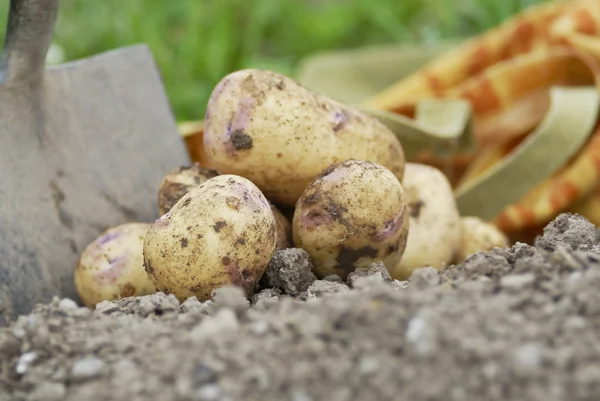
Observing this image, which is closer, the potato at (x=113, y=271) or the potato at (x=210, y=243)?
the potato at (x=210, y=243)

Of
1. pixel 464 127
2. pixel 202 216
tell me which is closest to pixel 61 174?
pixel 202 216

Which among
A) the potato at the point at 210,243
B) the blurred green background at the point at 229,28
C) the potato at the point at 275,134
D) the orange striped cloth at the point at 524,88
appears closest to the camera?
the potato at the point at 210,243

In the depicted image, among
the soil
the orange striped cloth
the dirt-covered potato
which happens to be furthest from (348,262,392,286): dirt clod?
the orange striped cloth

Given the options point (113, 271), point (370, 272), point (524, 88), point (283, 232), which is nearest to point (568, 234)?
point (370, 272)

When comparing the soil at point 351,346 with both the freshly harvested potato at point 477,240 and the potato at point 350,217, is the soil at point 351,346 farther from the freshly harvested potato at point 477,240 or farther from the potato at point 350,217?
the freshly harvested potato at point 477,240

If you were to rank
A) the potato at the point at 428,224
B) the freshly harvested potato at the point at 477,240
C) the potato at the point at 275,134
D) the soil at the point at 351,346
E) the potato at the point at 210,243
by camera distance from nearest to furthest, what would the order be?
the soil at the point at 351,346
the potato at the point at 210,243
the potato at the point at 275,134
the potato at the point at 428,224
the freshly harvested potato at the point at 477,240

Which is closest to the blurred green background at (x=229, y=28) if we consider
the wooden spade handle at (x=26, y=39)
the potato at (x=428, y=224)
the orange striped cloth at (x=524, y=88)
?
the orange striped cloth at (x=524, y=88)
